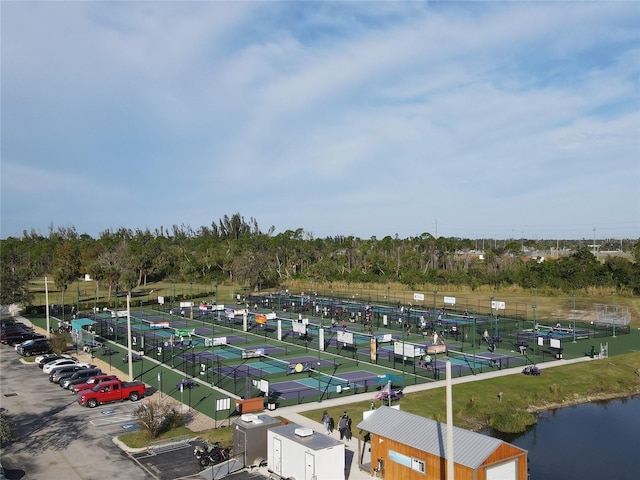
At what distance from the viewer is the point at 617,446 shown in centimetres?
3219

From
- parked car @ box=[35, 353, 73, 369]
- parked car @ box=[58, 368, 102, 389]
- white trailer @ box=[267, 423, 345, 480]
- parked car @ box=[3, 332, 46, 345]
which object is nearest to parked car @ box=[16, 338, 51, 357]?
parked car @ box=[35, 353, 73, 369]

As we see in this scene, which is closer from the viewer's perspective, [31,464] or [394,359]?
[31,464]

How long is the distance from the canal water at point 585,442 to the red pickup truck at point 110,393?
21.0 metres

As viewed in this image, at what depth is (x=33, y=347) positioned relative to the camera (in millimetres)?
49750

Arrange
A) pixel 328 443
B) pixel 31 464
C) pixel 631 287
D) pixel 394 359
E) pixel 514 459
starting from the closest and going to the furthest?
1. pixel 514 459
2. pixel 328 443
3. pixel 31 464
4. pixel 394 359
5. pixel 631 287

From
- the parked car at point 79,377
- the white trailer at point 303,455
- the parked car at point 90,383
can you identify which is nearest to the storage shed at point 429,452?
the white trailer at point 303,455

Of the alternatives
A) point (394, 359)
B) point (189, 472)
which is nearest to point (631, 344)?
point (394, 359)

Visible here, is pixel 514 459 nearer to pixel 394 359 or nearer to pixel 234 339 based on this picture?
pixel 394 359

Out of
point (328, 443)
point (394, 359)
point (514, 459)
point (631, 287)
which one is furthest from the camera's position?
point (631, 287)

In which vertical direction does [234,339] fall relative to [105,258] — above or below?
below

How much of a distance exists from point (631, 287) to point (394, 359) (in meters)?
63.4

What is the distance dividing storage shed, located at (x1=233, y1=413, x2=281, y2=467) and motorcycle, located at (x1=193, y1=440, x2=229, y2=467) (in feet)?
1.78

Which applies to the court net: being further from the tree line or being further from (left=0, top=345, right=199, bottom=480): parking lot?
the tree line

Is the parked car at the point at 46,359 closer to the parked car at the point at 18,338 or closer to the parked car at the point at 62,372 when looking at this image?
the parked car at the point at 62,372
